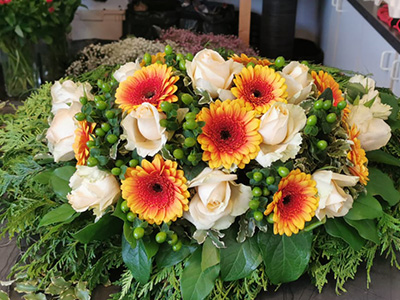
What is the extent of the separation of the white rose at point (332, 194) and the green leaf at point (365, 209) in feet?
0.05

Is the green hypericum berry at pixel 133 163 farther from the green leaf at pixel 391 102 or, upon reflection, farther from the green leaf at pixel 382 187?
the green leaf at pixel 391 102

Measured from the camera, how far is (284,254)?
0.63 m

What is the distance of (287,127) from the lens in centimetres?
60

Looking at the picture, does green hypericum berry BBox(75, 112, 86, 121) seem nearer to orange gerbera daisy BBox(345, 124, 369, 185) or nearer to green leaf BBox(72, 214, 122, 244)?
green leaf BBox(72, 214, 122, 244)

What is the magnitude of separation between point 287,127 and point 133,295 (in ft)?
1.03

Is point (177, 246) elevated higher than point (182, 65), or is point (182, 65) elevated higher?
point (182, 65)

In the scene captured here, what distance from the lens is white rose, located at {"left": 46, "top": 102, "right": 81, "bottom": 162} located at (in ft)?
2.23

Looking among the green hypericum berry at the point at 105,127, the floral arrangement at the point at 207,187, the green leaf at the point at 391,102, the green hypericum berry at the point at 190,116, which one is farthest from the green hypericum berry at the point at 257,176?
the green leaf at the point at 391,102

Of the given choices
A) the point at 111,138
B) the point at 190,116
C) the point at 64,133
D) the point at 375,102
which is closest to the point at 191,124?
the point at 190,116

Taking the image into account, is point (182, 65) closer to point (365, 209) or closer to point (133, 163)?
point (133, 163)

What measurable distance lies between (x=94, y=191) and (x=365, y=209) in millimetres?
371

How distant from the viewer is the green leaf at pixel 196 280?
611mm

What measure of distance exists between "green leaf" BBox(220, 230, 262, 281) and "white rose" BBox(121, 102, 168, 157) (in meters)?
0.17

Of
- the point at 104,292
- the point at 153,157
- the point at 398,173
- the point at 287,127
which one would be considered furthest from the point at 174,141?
the point at 398,173
